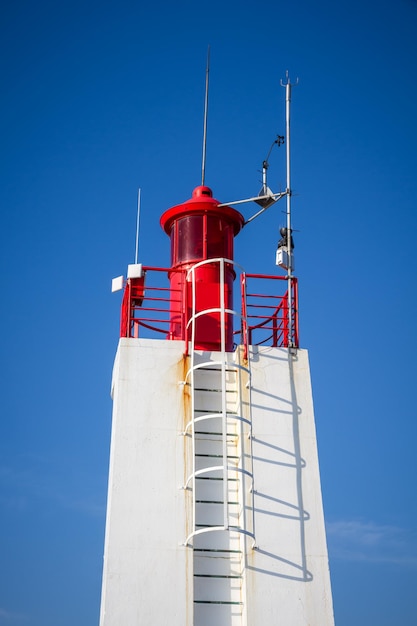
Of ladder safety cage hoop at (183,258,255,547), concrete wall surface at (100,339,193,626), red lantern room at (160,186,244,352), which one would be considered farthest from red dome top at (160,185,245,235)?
concrete wall surface at (100,339,193,626)

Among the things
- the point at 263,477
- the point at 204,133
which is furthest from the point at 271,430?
the point at 204,133

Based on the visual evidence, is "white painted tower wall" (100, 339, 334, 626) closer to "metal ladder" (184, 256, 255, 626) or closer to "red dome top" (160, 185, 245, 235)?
"metal ladder" (184, 256, 255, 626)

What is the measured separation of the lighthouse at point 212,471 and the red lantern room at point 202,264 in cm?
4

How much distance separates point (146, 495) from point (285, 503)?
2.27m

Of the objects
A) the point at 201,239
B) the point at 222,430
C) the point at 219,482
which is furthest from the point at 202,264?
the point at 219,482

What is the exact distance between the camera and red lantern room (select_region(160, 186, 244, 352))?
15.9m

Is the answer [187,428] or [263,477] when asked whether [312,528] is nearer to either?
[263,477]

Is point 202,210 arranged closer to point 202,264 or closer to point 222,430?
point 202,264

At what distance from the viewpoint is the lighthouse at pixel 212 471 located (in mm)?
13188

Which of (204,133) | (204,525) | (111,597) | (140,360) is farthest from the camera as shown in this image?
(204,133)

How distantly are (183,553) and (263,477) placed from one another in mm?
1855

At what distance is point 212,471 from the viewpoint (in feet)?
46.7

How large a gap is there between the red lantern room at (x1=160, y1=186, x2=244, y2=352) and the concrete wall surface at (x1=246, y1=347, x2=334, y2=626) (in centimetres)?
116

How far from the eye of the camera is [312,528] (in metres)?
14.0
